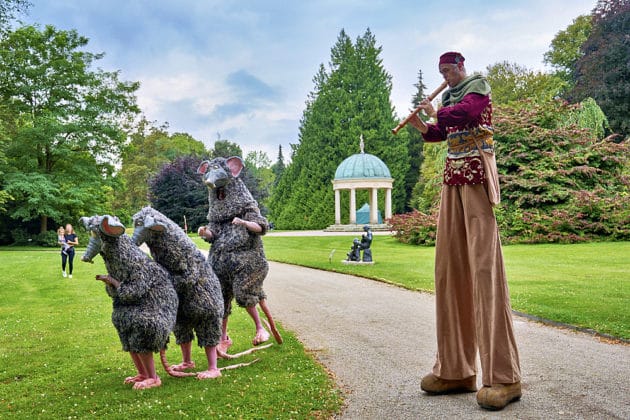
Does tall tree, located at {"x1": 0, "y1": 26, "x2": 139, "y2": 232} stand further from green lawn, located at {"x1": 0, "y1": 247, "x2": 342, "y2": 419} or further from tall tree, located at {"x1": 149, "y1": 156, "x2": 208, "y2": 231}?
green lawn, located at {"x1": 0, "y1": 247, "x2": 342, "y2": 419}

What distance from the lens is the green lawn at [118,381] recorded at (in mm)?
4164

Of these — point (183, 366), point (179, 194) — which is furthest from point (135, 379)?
point (179, 194)

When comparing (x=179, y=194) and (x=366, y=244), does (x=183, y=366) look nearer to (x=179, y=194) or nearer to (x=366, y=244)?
(x=366, y=244)

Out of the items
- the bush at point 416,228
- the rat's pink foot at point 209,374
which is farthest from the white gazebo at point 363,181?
the rat's pink foot at point 209,374

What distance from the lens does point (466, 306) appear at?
14.0 ft

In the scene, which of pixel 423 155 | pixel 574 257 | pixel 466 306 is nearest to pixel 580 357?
pixel 466 306

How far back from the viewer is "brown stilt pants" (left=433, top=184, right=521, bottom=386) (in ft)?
12.8

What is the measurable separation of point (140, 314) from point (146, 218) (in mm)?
831

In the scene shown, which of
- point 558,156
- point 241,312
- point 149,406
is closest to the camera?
point 149,406

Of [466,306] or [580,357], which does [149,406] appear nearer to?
[466,306]

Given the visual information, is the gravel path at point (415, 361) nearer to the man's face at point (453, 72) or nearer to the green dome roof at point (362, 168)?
the man's face at point (453, 72)

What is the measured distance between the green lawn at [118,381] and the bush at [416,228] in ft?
50.9

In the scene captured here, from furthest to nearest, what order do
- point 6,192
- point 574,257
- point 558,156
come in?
point 6,192 → point 558,156 → point 574,257

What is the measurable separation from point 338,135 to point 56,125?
22.2 metres
